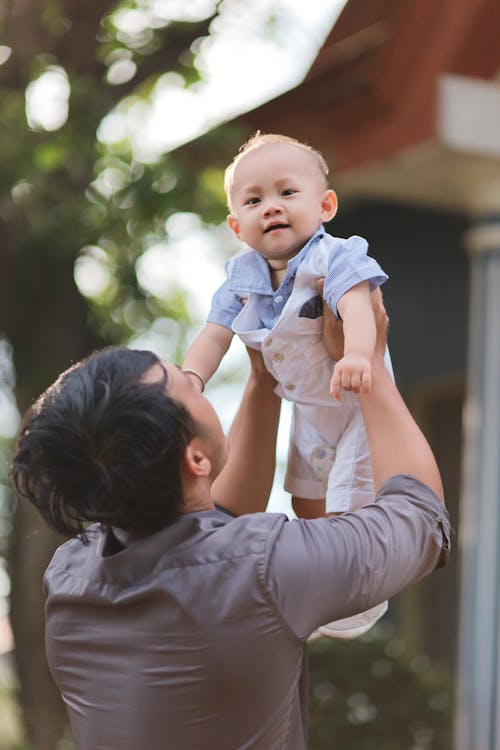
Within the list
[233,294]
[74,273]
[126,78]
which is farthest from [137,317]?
[233,294]

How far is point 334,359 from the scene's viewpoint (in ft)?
6.81

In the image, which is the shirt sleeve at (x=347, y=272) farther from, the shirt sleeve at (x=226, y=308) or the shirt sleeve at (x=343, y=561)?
the shirt sleeve at (x=343, y=561)

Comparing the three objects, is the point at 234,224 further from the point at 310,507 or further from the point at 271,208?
the point at 310,507

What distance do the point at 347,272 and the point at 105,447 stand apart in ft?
1.75

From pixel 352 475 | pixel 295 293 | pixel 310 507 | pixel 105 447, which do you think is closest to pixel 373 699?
pixel 310 507

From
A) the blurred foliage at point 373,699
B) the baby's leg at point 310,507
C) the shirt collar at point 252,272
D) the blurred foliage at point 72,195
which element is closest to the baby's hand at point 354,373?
the shirt collar at point 252,272

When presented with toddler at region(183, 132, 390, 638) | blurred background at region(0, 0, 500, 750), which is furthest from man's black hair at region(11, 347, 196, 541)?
blurred background at region(0, 0, 500, 750)

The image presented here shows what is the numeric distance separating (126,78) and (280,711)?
4.46 metres

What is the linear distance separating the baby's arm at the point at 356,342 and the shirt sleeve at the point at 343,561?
19 cm

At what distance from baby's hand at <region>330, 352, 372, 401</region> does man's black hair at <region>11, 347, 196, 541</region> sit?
0.24m

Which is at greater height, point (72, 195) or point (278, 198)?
point (72, 195)

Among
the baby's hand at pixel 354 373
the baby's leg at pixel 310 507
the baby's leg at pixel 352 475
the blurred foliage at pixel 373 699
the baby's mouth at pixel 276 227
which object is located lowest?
the blurred foliage at pixel 373 699

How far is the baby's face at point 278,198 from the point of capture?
205 cm

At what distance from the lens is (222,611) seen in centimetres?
163
